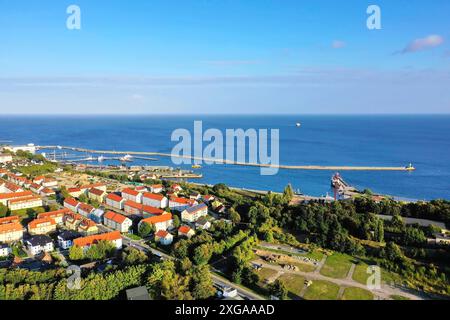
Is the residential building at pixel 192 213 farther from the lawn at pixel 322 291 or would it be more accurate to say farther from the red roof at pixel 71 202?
the lawn at pixel 322 291

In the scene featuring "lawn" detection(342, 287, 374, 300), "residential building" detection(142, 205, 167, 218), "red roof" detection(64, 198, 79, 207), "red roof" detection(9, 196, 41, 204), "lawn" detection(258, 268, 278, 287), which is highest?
"red roof" detection(9, 196, 41, 204)

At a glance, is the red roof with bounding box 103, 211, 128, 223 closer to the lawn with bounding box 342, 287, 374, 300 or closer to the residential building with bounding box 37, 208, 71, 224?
the residential building with bounding box 37, 208, 71, 224

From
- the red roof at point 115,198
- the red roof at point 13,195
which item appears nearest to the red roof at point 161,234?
the red roof at point 115,198

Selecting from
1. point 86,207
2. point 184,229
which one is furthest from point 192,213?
point 86,207

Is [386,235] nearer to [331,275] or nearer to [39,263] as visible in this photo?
[331,275]

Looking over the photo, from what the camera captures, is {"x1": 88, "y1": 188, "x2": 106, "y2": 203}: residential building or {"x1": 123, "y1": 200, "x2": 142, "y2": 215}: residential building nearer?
{"x1": 123, "y1": 200, "x2": 142, "y2": 215}: residential building

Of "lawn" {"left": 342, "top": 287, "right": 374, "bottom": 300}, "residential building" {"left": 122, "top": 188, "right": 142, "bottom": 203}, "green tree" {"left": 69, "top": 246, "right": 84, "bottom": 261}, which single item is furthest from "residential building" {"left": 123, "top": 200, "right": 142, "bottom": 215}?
"lawn" {"left": 342, "top": 287, "right": 374, "bottom": 300}

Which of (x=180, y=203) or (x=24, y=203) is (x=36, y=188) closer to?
(x=24, y=203)
